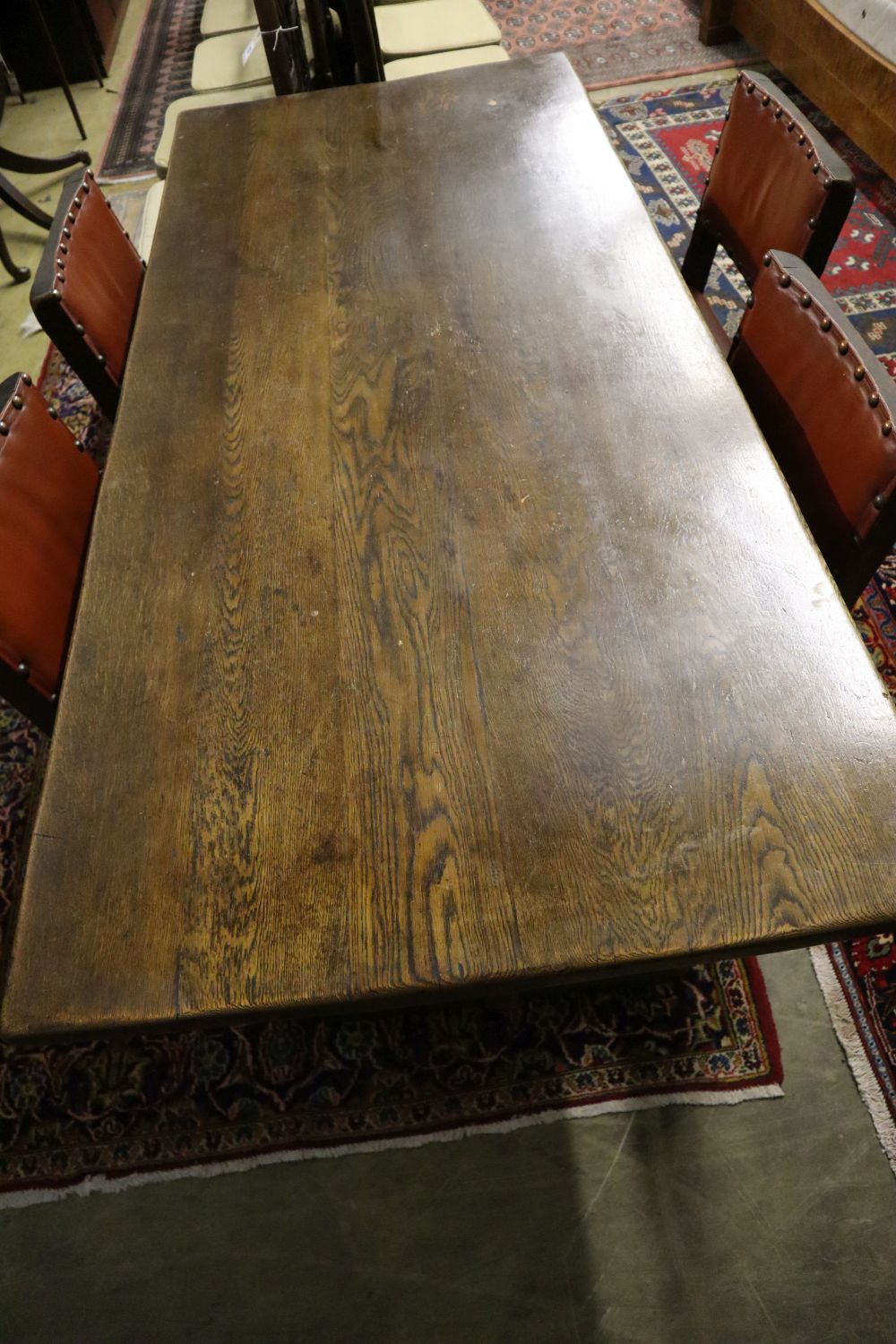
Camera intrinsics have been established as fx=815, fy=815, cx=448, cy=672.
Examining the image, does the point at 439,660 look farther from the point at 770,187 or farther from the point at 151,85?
the point at 151,85

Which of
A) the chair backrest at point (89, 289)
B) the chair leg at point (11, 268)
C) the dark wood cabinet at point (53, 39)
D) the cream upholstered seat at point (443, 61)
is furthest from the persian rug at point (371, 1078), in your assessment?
the dark wood cabinet at point (53, 39)

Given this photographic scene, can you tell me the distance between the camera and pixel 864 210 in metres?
2.77

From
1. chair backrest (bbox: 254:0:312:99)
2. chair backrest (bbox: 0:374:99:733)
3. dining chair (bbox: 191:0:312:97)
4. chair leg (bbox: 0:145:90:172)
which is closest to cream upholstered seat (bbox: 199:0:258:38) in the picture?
dining chair (bbox: 191:0:312:97)

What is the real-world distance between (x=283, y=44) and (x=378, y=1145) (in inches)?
105

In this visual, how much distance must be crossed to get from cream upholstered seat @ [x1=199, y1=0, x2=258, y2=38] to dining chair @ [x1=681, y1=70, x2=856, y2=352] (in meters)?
2.26

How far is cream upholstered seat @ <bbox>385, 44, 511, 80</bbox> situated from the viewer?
2.57 metres

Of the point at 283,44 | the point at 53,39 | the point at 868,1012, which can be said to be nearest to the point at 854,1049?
the point at 868,1012

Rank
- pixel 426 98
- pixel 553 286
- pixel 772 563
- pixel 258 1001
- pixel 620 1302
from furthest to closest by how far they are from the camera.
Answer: pixel 426 98
pixel 553 286
pixel 620 1302
pixel 772 563
pixel 258 1001

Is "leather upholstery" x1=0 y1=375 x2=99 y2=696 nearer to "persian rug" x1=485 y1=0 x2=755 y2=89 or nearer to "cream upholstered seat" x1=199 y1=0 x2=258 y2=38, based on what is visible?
"cream upholstered seat" x1=199 y1=0 x2=258 y2=38

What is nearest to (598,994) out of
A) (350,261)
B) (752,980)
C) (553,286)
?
(752,980)

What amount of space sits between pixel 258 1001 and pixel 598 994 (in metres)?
0.88

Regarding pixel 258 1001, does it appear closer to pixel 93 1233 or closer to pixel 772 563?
pixel 772 563

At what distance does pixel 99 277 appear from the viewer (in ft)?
5.16

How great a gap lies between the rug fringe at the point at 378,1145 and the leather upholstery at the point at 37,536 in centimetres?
84
